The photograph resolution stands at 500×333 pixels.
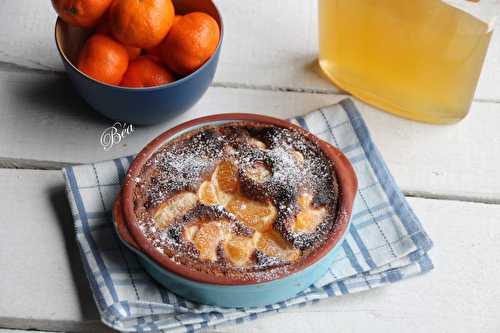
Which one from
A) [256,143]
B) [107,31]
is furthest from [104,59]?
[256,143]

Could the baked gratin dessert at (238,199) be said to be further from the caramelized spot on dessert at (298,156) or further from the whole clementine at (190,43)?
the whole clementine at (190,43)

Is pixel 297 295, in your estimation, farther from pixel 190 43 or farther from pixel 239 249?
pixel 190 43

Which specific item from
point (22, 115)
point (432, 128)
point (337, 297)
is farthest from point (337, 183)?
point (22, 115)

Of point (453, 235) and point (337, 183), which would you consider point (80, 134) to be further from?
point (453, 235)

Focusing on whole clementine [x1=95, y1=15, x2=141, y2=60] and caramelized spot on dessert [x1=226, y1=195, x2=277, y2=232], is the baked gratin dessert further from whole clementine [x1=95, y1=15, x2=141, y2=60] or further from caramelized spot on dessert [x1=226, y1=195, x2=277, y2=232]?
whole clementine [x1=95, y1=15, x2=141, y2=60]

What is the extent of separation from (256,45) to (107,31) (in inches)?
13.6

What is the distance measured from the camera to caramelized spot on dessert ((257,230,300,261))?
1.05 metres

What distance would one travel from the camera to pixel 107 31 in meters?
1.26

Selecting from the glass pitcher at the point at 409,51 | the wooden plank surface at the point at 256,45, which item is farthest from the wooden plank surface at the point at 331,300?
the wooden plank surface at the point at 256,45

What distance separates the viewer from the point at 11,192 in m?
1.24

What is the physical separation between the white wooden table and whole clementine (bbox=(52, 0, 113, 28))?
185mm

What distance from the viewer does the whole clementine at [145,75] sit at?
125 cm

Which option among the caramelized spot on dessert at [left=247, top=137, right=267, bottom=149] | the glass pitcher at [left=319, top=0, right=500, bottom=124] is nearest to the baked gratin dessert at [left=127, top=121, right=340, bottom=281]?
the caramelized spot on dessert at [left=247, top=137, right=267, bottom=149]

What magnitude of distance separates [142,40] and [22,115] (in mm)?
Result: 291
